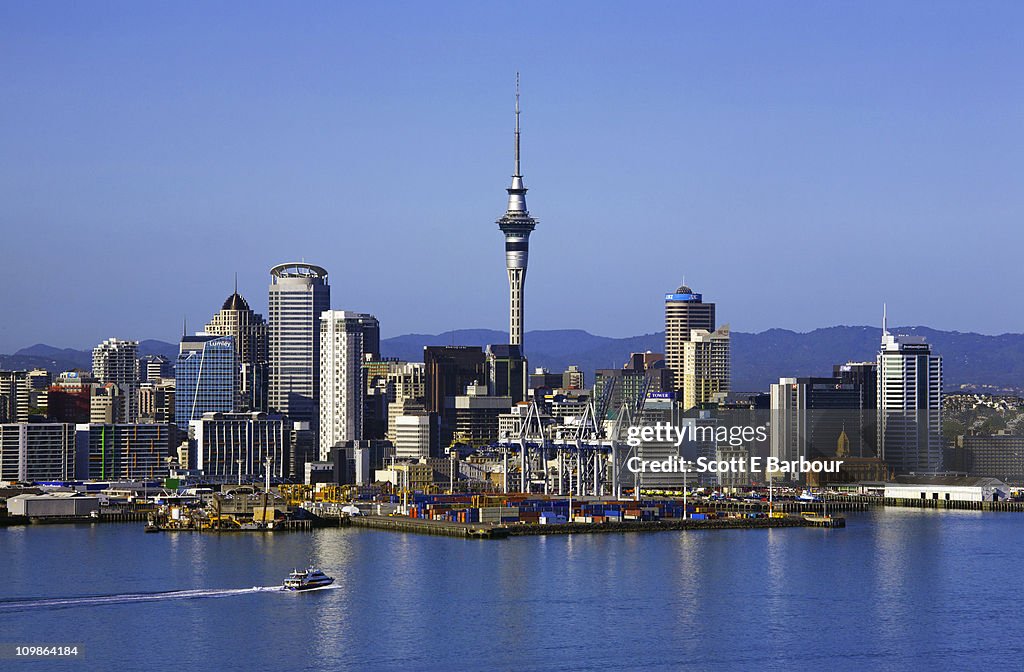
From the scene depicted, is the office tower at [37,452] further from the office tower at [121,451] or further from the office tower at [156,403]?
the office tower at [156,403]

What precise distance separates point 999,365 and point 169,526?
155081 mm

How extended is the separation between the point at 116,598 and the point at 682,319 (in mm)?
97774

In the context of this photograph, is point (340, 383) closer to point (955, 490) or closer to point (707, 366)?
point (707, 366)

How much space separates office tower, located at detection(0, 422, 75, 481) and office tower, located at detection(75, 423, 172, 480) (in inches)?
56.6

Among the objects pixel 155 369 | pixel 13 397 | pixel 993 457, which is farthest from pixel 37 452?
pixel 155 369

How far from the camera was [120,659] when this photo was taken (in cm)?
3039

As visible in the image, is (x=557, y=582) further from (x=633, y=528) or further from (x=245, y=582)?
(x=633, y=528)

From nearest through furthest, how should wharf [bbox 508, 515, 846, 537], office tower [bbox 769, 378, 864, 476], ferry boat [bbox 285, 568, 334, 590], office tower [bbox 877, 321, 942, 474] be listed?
ferry boat [bbox 285, 568, 334, 590], wharf [bbox 508, 515, 846, 537], office tower [bbox 769, 378, 864, 476], office tower [bbox 877, 321, 942, 474]

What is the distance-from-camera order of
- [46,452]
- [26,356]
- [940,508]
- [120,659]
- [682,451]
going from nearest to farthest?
1. [120,659]
2. [940,508]
3. [46,452]
4. [682,451]
5. [26,356]

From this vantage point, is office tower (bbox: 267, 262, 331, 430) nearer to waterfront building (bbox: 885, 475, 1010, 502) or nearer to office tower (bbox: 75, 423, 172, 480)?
office tower (bbox: 75, 423, 172, 480)

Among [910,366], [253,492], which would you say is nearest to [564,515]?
[253,492]

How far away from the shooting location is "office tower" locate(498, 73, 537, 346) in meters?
120

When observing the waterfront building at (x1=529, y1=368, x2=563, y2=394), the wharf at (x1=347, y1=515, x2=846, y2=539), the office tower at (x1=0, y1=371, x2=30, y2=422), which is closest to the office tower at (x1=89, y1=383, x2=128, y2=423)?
the office tower at (x1=0, y1=371, x2=30, y2=422)

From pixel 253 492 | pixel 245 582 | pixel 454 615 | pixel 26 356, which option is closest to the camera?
pixel 454 615
